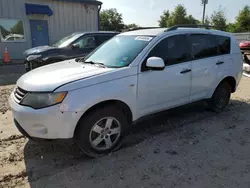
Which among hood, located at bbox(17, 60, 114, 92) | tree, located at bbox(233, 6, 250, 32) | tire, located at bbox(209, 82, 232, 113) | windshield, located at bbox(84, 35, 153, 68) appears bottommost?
tire, located at bbox(209, 82, 232, 113)

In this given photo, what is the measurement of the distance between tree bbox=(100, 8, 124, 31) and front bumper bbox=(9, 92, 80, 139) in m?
39.7

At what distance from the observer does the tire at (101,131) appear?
10.4ft

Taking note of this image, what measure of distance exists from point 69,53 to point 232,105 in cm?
534

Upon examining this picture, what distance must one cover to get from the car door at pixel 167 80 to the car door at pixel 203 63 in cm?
17

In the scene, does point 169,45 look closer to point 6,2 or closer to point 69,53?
point 69,53

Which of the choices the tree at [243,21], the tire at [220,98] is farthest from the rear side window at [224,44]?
the tree at [243,21]

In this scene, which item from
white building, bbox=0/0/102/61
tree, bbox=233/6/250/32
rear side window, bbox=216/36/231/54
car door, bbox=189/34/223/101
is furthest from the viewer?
tree, bbox=233/6/250/32

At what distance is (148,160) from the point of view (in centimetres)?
332

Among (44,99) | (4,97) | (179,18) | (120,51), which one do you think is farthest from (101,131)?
(179,18)

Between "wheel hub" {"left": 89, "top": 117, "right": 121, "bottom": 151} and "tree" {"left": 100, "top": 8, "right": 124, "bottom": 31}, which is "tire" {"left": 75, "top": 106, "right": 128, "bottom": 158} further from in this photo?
"tree" {"left": 100, "top": 8, "right": 124, "bottom": 31}

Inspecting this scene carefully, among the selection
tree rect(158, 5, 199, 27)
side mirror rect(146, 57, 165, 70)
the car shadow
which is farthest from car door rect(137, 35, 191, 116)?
tree rect(158, 5, 199, 27)

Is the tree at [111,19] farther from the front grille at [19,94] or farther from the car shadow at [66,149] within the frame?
the front grille at [19,94]

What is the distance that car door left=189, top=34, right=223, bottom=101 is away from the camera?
445 cm

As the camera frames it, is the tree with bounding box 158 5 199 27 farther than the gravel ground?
Yes
